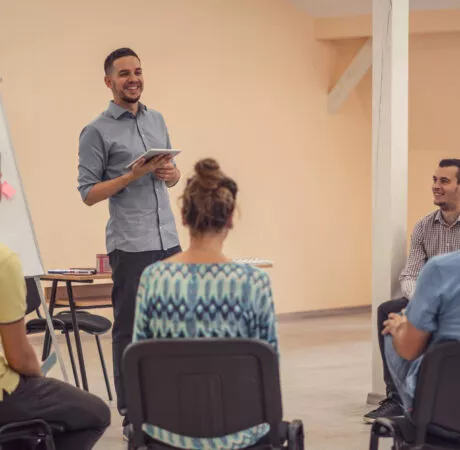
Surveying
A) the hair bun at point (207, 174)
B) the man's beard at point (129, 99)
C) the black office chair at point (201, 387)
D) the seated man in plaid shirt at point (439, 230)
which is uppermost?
the man's beard at point (129, 99)

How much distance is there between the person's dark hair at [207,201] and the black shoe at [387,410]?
1.99 m

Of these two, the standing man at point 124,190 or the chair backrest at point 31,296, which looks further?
the chair backrest at point 31,296

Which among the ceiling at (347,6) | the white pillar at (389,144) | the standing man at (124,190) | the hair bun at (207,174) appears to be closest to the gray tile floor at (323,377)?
the white pillar at (389,144)

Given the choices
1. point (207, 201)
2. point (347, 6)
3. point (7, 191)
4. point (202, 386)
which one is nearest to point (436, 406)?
point (202, 386)

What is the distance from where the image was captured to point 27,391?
2766 mm

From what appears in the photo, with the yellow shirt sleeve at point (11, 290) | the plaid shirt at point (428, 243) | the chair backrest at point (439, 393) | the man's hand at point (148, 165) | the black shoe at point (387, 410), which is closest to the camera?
the chair backrest at point (439, 393)

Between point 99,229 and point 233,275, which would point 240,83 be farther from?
point 233,275

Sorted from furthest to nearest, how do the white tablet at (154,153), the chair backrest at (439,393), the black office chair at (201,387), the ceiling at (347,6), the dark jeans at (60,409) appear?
the ceiling at (347,6) → the white tablet at (154,153) → the dark jeans at (60,409) → the chair backrest at (439,393) → the black office chair at (201,387)

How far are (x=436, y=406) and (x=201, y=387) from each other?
2.20 feet

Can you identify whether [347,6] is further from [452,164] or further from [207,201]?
[207,201]

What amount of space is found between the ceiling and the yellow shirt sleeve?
248 inches

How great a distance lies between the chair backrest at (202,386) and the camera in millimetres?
2369

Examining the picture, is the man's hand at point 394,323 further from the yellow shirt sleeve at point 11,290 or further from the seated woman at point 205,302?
the yellow shirt sleeve at point 11,290

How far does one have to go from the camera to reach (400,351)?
2.70m
